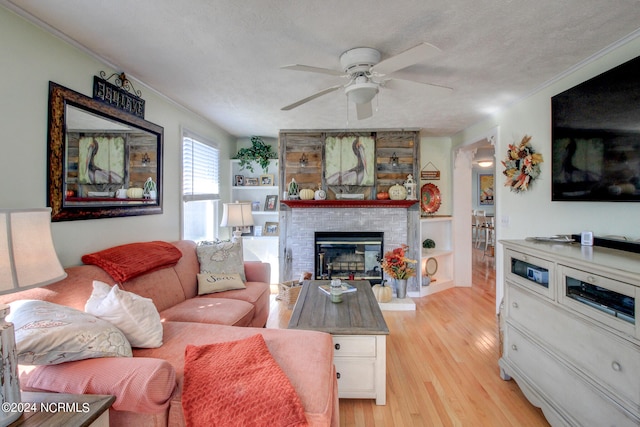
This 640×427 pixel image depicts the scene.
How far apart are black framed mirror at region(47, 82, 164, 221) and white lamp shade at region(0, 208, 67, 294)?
0.95 meters

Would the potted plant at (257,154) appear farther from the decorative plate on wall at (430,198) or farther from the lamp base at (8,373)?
the lamp base at (8,373)

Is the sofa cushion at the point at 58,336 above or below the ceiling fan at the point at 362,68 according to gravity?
below

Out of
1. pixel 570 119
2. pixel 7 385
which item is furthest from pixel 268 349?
pixel 570 119

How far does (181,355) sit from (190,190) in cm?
255

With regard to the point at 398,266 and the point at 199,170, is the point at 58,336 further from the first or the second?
the point at 398,266

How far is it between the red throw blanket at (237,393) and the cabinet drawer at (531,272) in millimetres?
1617

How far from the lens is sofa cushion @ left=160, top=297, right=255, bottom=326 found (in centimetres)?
226

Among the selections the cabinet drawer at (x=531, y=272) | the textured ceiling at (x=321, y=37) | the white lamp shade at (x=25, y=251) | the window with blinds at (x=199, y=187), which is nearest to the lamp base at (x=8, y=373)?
the white lamp shade at (x=25, y=251)

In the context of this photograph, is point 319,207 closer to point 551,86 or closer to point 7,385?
point 551,86

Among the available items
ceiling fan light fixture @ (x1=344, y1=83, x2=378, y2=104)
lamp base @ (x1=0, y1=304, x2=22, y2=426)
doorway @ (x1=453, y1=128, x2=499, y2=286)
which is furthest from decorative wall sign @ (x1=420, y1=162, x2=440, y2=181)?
lamp base @ (x1=0, y1=304, x2=22, y2=426)

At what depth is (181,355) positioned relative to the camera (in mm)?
1612

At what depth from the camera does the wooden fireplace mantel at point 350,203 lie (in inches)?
168

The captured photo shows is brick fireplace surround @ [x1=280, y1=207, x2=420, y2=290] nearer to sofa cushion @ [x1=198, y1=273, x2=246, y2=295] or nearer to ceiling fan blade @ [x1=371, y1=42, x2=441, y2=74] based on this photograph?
sofa cushion @ [x1=198, y1=273, x2=246, y2=295]

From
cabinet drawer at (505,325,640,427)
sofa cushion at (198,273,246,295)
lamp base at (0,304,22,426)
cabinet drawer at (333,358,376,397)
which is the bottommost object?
cabinet drawer at (333,358,376,397)
